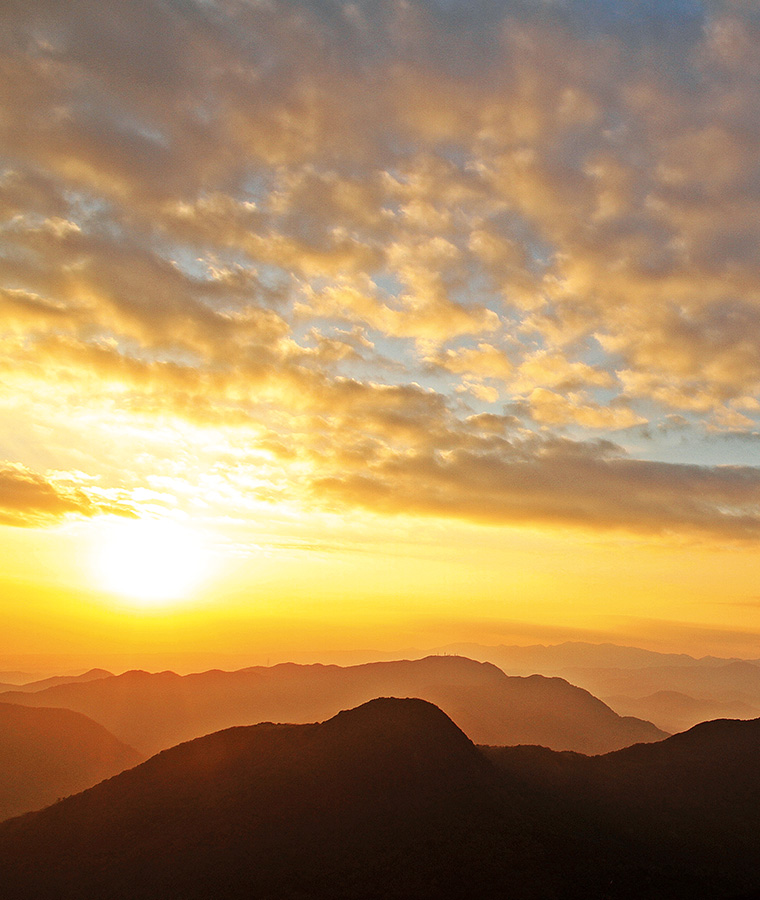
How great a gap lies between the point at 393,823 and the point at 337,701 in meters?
135

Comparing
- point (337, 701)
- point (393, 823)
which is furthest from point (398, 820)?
point (337, 701)

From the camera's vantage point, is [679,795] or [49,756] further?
[49,756]

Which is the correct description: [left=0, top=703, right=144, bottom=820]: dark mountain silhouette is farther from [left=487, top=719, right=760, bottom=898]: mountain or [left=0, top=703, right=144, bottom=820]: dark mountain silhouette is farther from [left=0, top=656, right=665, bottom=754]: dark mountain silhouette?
[left=487, top=719, right=760, bottom=898]: mountain

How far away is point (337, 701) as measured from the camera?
171125 millimetres

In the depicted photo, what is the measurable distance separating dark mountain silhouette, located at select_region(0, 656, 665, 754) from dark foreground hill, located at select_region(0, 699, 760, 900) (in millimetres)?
68009

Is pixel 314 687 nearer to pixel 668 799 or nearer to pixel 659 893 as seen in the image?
pixel 668 799

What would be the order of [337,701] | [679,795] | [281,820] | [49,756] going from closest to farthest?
[281,820] < [679,795] < [49,756] < [337,701]

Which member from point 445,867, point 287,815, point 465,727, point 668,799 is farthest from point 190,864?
point 465,727

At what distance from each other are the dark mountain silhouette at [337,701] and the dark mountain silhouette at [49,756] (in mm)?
30317

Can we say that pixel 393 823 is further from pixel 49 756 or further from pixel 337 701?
pixel 337 701

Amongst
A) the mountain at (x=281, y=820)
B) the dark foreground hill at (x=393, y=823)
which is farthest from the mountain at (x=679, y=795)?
the mountain at (x=281, y=820)

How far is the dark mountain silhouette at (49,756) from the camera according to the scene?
81812 millimetres

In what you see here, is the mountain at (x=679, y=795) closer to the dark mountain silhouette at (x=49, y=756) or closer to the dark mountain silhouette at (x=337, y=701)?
the dark mountain silhouette at (x=337, y=701)

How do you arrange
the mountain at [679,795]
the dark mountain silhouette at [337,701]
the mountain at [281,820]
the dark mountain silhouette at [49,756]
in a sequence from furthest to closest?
the dark mountain silhouette at [337,701] < the dark mountain silhouette at [49,756] < the mountain at [679,795] < the mountain at [281,820]
